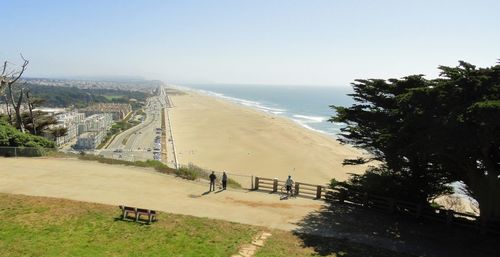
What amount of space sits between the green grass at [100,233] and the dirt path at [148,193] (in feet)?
3.71

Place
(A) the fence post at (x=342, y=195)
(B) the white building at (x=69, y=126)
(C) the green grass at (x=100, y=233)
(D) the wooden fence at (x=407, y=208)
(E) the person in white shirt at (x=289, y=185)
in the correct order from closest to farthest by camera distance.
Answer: (C) the green grass at (x=100, y=233)
(D) the wooden fence at (x=407, y=208)
(A) the fence post at (x=342, y=195)
(E) the person in white shirt at (x=289, y=185)
(B) the white building at (x=69, y=126)

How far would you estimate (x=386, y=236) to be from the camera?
47.5 feet

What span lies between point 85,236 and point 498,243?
44.8ft

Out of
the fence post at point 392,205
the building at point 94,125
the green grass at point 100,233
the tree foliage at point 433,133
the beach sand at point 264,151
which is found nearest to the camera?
the green grass at point 100,233

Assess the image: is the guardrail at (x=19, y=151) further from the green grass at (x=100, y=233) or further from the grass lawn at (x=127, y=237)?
the grass lawn at (x=127, y=237)

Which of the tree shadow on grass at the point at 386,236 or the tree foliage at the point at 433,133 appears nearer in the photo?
the tree foliage at the point at 433,133

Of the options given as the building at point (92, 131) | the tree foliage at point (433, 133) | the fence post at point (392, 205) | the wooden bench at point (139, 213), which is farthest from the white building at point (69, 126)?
the fence post at point (392, 205)

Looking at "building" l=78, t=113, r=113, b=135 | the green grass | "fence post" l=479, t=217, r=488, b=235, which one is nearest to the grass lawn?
the green grass

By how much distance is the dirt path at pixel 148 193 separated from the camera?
16250 mm

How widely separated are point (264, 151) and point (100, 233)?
4199cm

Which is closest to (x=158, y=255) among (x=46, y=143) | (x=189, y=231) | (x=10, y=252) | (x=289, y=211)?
(x=189, y=231)

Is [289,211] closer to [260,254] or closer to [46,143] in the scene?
[260,254]

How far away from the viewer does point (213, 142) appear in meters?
62.9

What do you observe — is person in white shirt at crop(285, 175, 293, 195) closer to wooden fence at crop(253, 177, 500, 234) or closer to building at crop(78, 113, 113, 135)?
wooden fence at crop(253, 177, 500, 234)
